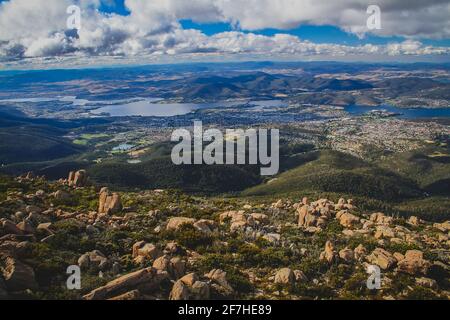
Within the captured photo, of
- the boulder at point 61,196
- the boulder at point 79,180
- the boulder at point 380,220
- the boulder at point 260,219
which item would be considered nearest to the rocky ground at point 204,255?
the boulder at point 260,219

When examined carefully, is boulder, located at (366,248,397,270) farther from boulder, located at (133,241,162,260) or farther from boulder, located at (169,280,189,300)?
boulder, located at (133,241,162,260)

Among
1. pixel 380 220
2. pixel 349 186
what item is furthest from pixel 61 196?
pixel 349 186

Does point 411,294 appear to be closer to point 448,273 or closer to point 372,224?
point 448,273

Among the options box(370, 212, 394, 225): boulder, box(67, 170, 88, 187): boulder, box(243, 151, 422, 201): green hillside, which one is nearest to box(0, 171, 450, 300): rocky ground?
box(370, 212, 394, 225): boulder

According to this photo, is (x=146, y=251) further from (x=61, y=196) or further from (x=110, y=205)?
(x=61, y=196)

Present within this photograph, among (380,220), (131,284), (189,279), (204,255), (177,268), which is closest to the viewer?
(131,284)

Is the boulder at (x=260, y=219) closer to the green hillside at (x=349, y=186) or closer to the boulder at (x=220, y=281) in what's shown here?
the boulder at (x=220, y=281)
